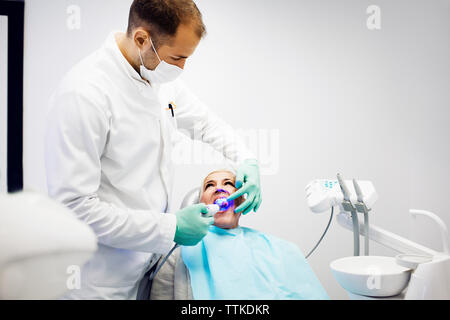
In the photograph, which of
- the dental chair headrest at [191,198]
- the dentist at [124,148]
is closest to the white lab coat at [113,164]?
the dentist at [124,148]

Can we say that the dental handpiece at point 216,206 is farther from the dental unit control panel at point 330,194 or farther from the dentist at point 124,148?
the dental unit control panel at point 330,194

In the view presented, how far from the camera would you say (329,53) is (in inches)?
62.5

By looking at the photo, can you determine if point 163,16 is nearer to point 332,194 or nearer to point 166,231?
point 166,231

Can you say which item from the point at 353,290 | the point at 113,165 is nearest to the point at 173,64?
the point at 113,165

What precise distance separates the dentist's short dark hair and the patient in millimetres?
704

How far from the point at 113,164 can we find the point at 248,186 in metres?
0.52

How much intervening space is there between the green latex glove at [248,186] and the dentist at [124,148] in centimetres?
24

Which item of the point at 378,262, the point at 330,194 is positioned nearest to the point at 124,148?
the point at 330,194

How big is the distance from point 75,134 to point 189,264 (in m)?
0.67

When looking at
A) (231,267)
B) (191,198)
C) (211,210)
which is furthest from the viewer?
(191,198)

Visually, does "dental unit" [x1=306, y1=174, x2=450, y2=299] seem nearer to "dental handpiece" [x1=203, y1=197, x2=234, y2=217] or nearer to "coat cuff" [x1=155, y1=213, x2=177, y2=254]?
"dental handpiece" [x1=203, y1=197, x2=234, y2=217]

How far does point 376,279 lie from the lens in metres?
1.01

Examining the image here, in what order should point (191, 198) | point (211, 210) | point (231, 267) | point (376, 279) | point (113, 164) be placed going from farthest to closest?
1. point (191, 198)
2. point (231, 267)
3. point (211, 210)
4. point (113, 164)
5. point (376, 279)
